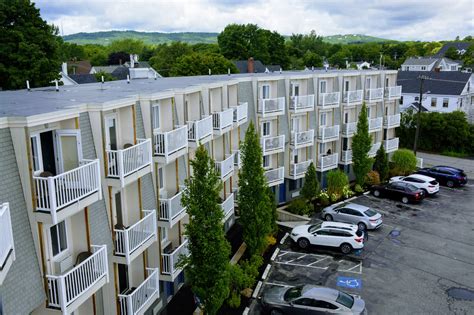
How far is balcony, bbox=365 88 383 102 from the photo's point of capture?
36.3 m

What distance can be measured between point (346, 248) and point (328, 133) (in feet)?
40.3

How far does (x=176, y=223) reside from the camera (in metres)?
18.6

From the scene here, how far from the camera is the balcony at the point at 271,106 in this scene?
93.8 ft

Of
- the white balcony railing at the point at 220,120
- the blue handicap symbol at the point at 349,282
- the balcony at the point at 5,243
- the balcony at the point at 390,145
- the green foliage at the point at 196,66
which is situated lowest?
the blue handicap symbol at the point at 349,282

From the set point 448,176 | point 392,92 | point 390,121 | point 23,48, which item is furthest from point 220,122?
point 23,48

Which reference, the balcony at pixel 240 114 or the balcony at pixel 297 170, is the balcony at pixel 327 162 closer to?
the balcony at pixel 297 170

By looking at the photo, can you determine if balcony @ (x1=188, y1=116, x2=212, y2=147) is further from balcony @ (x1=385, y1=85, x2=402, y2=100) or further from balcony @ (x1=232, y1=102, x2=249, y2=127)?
balcony @ (x1=385, y1=85, x2=402, y2=100)

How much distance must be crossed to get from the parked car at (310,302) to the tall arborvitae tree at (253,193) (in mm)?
3515

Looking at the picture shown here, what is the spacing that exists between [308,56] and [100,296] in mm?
111624

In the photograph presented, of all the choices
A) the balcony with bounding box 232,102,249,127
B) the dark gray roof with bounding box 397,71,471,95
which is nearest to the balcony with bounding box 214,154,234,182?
the balcony with bounding box 232,102,249,127

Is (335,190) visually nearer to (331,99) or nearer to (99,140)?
(331,99)

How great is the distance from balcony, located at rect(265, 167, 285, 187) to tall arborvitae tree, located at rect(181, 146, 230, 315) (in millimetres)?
14320

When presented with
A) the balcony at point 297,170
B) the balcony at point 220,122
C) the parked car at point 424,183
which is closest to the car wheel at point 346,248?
the balcony at point 297,170

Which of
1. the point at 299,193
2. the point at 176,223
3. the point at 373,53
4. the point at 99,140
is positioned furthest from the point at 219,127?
the point at 373,53
